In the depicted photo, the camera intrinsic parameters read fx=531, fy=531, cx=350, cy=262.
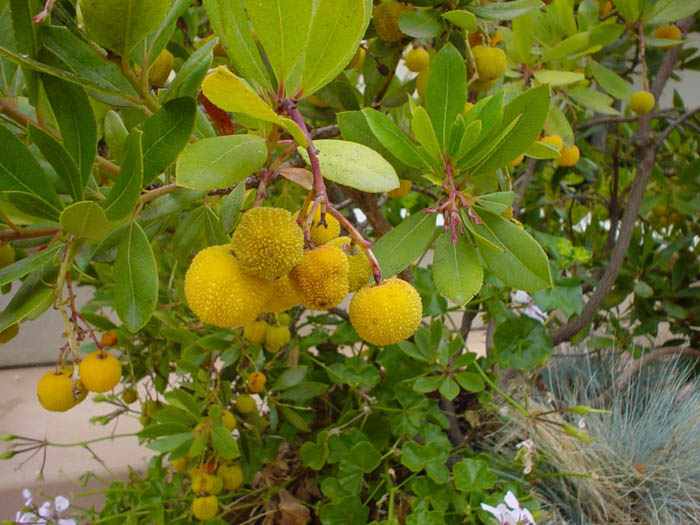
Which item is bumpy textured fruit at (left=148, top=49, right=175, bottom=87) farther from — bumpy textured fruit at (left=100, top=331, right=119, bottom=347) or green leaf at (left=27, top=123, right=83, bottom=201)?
bumpy textured fruit at (left=100, top=331, right=119, bottom=347)

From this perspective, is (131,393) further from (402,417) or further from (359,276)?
(359,276)

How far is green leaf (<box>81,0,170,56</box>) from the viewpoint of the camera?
282 millimetres

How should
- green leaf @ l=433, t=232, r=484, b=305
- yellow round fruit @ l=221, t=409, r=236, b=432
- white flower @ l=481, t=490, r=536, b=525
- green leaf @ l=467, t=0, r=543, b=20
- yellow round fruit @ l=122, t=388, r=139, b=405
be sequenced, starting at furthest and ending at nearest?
yellow round fruit @ l=122, t=388, r=139, b=405
yellow round fruit @ l=221, t=409, r=236, b=432
white flower @ l=481, t=490, r=536, b=525
green leaf @ l=467, t=0, r=543, b=20
green leaf @ l=433, t=232, r=484, b=305

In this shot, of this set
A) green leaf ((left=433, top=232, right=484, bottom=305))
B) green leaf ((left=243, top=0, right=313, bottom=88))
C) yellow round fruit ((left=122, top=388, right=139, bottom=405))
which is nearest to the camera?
green leaf ((left=243, top=0, right=313, bottom=88))

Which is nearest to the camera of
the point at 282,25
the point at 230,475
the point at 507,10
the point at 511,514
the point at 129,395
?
the point at 282,25

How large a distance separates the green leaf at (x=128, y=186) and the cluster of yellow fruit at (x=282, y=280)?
50 mm

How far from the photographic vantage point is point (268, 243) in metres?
0.28

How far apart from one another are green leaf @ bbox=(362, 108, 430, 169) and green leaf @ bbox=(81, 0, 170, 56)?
149 mm

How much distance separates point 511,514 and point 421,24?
0.55 meters

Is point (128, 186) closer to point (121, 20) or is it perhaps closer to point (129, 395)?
point (121, 20)

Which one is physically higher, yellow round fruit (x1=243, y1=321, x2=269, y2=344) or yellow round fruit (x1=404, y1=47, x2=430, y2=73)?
yellow round fruit (x1=404, y1=47, x2=430, y2=73)

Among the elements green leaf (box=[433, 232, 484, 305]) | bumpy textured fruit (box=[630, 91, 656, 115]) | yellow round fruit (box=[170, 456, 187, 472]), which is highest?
green leaf (box=[433, 232, 484, 305])

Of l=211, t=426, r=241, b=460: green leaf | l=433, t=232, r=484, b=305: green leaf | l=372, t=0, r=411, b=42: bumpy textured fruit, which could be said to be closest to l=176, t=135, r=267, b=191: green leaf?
l=433, t=232, r=484, b=305: green leaf

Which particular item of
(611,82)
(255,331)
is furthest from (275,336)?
(611,82)
